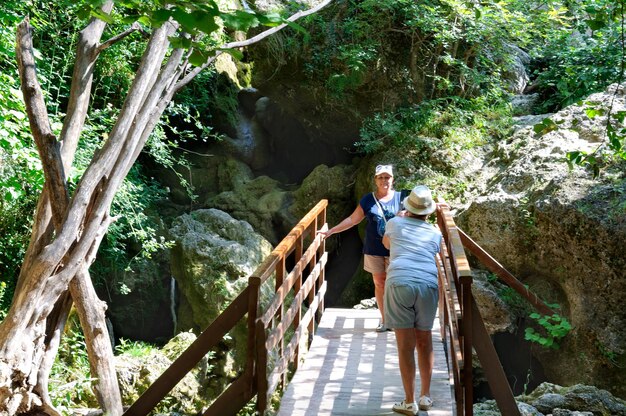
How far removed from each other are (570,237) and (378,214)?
334 cm

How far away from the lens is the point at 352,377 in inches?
226

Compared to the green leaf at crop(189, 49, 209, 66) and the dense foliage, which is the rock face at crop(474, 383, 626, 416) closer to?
the green leaf at crop(189, 49, 209, 66)

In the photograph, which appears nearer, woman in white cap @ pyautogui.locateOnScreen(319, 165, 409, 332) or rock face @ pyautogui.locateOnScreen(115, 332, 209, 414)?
woman in white cap @ pyautogui.locateOnScreen(319, 165, 409, 332)

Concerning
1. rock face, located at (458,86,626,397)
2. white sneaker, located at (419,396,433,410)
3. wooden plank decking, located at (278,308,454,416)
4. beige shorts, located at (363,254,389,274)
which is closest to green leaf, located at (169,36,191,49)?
wooden plank decking, located at (278,308,454,416)

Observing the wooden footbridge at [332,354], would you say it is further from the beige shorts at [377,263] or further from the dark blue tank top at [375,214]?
the beige shorts at [377,263]

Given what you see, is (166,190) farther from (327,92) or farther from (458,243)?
(458,243)

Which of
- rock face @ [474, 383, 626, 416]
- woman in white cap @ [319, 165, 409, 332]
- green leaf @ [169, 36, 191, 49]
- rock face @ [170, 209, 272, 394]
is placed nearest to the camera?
green leaf @ [169, 36, 191, 49]

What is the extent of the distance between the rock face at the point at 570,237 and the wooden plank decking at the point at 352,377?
2.41m

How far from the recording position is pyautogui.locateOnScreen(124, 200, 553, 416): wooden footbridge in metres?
3.97

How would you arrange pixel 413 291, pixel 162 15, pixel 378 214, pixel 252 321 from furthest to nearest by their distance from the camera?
pixel 378 214 → pixel 413 291 → pixel 252 321 → pixel 162 15

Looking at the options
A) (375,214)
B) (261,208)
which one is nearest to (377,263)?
(375,214)

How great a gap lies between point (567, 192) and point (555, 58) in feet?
15.1

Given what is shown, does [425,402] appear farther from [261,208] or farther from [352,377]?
[261,208]

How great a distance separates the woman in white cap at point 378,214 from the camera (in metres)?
6.25
